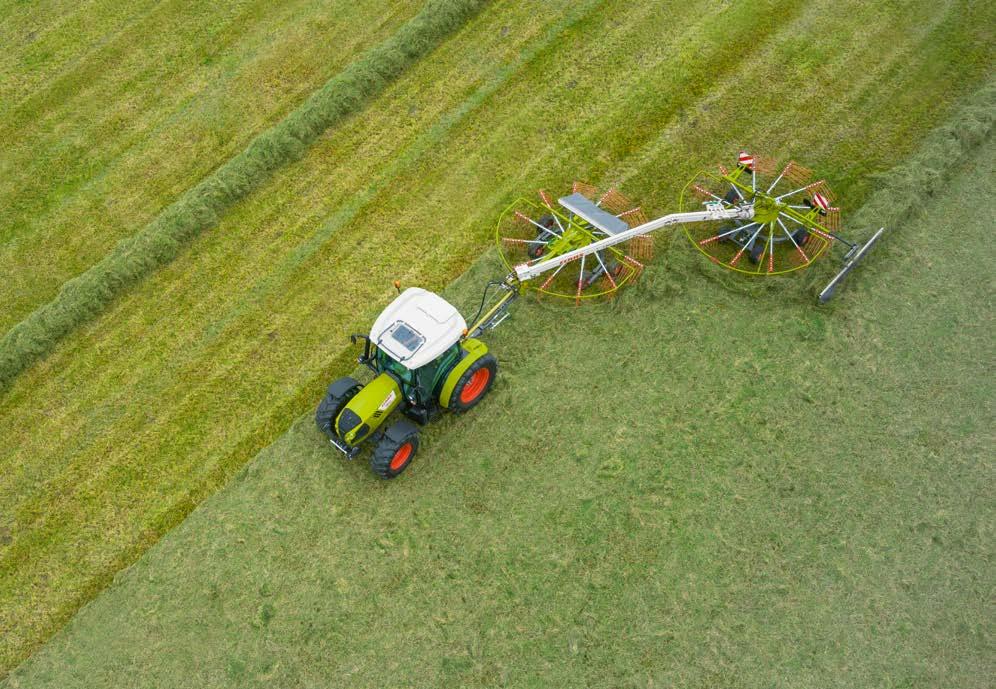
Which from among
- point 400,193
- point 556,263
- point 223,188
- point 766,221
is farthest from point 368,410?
point 766,221

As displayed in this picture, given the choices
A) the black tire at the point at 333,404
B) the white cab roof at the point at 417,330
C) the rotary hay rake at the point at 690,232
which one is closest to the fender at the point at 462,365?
the white cab roof at the point at 417,330

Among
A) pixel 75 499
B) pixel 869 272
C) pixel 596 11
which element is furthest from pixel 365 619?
pixel 596 11

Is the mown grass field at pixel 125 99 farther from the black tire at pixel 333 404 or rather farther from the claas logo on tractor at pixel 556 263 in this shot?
the black tire at pixel 333 404

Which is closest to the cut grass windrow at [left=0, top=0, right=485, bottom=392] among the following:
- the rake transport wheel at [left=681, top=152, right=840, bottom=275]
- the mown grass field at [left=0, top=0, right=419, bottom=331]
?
the mown grass field at [left=0, top=0, right=419, bottom=331]

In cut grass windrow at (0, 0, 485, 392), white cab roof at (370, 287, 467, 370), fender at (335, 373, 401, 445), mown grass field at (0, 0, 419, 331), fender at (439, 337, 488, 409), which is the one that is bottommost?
fender at (439, 337, 488, 409)

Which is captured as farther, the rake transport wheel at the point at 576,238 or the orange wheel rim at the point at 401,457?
the rake transport wheel at the point at 576,238

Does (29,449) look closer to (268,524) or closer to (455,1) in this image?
(268,524)

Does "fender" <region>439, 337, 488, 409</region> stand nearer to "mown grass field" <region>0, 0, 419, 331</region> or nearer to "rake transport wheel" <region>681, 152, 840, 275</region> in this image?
"rake transport wheel" <region>681, 152, 840, 275</region>

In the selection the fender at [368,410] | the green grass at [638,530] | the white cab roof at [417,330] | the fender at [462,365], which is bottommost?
the green grass at [638,530]
